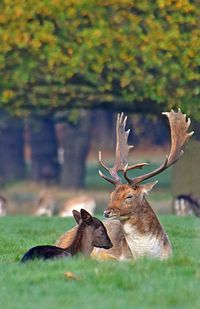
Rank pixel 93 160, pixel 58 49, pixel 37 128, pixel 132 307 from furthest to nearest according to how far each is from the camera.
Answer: pixel 93 160 < pixel 37 128 < pixel 58 49 < pixel 132 307

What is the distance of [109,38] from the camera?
81.3ft

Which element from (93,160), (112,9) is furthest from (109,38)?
(93,160)

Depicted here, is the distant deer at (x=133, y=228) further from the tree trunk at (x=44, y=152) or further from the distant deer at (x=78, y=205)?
the tree trunk at (x=44, y=152)

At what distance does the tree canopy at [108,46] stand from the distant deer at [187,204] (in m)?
2.12

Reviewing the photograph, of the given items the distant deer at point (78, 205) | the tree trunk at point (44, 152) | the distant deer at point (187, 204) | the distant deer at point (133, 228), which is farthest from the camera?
the tree trunk at point (44, 152)

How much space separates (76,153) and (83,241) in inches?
1215

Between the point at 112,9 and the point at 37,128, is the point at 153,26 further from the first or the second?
the point at 37,128

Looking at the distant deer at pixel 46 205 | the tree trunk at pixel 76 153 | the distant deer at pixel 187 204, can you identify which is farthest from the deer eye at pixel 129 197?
the tree trunk at pixel 76 153

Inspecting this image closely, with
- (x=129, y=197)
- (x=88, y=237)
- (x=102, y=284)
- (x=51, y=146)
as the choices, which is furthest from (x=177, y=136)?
(x=51, y=146)

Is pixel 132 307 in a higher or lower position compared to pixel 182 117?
lower

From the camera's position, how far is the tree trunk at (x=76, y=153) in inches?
1660

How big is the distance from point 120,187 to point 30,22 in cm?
1325

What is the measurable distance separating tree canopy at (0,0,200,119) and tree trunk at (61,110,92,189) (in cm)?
1625

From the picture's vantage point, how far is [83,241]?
11.9 metres
